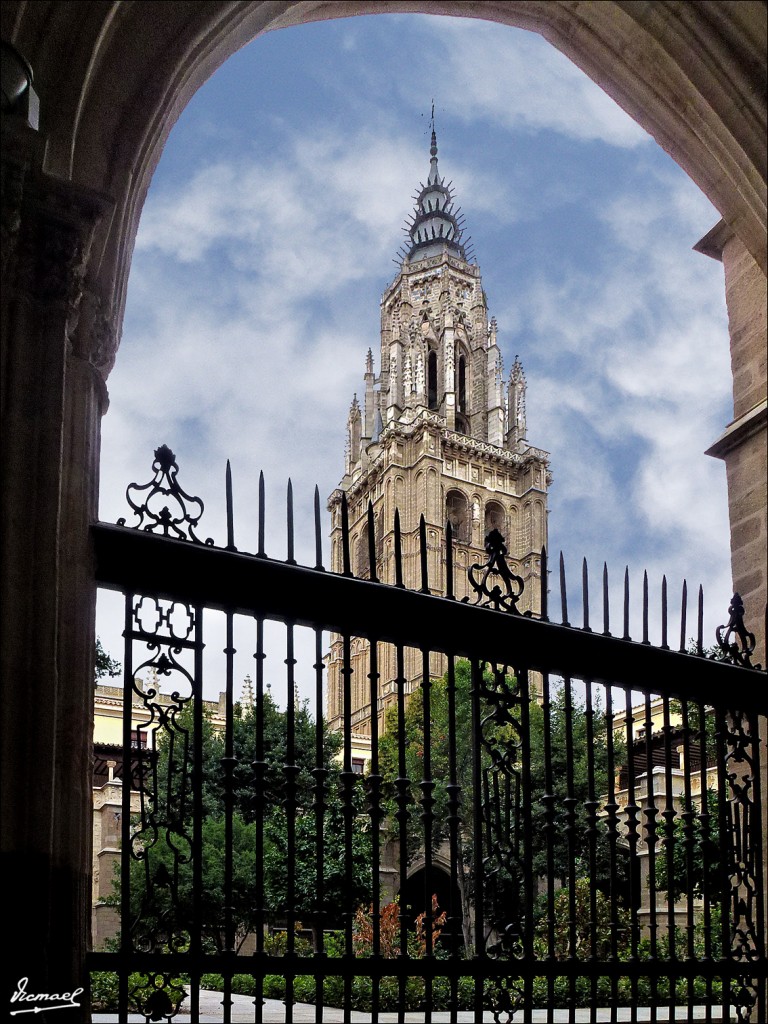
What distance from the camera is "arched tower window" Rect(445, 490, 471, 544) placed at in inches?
2186

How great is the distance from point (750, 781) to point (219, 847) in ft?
58.2

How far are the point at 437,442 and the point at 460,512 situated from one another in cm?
382

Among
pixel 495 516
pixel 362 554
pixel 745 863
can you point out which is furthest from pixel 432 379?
pixel 745 863

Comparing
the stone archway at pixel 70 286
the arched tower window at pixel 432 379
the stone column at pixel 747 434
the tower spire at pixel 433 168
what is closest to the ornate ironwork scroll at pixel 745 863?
the stone column at pixel 747 434

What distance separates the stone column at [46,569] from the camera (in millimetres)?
3109

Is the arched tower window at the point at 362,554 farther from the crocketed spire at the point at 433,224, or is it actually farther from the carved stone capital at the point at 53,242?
the carved stone capital at the point at 53,242

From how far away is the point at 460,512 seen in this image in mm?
56094

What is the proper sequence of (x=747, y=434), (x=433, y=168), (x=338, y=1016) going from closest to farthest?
1. (x=747, y=434)
2. (x=338, y=1016)
3. (x=433, y=168)

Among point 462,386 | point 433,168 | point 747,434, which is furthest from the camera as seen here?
point 433,168

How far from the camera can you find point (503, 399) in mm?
58625

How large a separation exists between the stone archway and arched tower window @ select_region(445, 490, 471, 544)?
1982 inches

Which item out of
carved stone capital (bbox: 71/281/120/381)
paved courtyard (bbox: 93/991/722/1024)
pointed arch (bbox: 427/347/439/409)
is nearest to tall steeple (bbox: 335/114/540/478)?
pointed arch (bbox: 427/347/439/409)

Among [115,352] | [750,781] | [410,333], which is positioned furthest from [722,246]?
[410,333]

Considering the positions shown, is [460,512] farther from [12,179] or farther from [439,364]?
[12,179]
